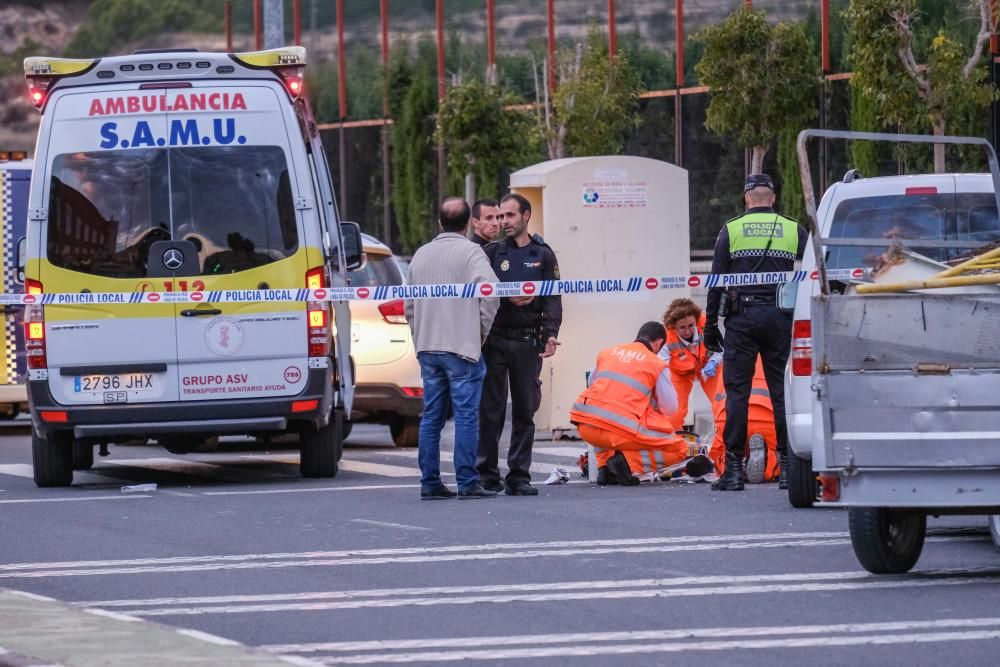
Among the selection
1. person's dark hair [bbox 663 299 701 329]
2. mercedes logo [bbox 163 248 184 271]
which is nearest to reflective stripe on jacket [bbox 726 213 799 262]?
person's dark hair [bbox 663 299 701 329]

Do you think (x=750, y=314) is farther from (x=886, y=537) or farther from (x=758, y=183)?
(x=886, y=537)

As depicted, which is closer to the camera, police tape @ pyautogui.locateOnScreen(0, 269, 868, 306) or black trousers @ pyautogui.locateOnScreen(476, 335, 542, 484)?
police tape @ pyautogui.locateOnScreen(0, 269, 868, 306)

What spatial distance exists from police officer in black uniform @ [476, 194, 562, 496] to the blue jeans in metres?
0.26

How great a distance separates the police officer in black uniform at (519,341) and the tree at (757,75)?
14111mm

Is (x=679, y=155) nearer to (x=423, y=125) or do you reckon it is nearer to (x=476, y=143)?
(x=476, y=143)

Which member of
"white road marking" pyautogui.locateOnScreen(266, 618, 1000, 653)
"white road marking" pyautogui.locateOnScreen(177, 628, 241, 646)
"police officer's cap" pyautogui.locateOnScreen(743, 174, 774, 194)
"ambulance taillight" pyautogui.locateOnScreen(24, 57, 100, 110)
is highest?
"ambulance taillight" pyautogui.locateOnScreen(24, 57, 100, 110)


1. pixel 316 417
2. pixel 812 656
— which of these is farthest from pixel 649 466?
pixel 812 656

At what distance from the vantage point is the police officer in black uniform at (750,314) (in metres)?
12.5

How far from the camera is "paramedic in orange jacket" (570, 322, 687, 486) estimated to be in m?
13.1

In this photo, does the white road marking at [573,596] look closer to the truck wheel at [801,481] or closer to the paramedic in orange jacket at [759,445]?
the truck wheel at [801,481]

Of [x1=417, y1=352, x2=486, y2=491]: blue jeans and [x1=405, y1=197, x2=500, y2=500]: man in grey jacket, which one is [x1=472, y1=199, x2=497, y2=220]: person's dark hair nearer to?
[x1=405, y1=197, x2=500, y2=500]: man in grey jacket

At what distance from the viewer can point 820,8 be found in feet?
97.6

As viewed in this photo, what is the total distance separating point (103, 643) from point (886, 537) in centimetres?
334

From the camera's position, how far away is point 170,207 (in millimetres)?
13539
